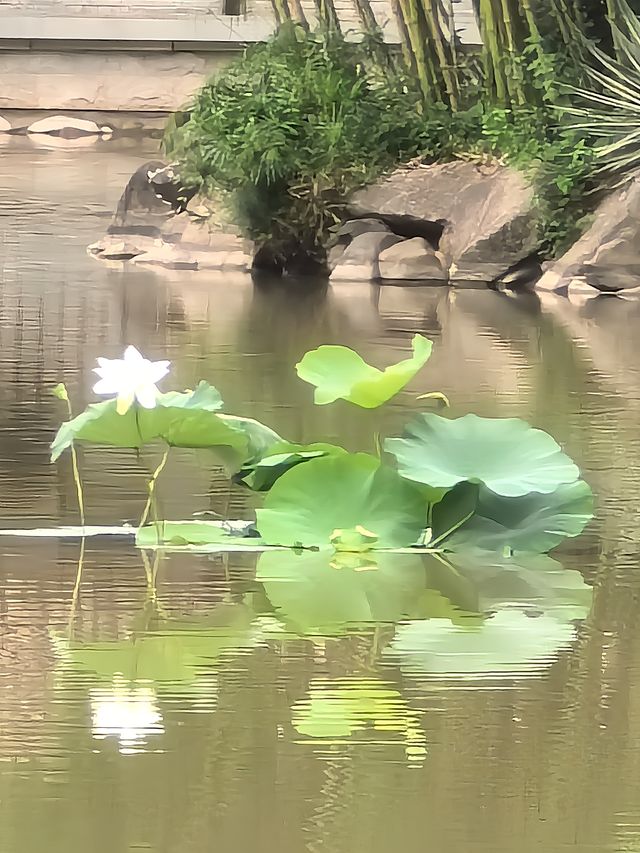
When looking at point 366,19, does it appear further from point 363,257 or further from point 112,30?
point 112,30

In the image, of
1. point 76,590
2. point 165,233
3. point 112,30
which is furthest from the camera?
point 112,30

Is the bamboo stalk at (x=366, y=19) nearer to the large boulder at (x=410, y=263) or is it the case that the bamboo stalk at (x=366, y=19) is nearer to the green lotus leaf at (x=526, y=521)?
the large boulder at (x=410, y=263)

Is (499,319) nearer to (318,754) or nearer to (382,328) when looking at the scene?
(382,328)

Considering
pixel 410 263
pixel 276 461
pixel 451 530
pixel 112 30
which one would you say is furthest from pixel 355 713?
pixel 112 30

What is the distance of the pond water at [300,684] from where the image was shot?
0.68 metres

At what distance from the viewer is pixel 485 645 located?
976 mm

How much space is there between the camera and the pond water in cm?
68

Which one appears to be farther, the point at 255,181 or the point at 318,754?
the point at 255,181

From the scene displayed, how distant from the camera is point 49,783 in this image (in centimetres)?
71

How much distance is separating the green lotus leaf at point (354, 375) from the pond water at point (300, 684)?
0.56ft

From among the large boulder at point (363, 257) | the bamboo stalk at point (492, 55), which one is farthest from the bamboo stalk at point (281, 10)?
the large boulder at point (363, 257)

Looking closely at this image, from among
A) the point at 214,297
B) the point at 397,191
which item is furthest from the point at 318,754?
the point at 397,191

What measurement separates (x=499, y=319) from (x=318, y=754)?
2677 millimetres

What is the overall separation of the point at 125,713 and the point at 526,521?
0.56 metres
